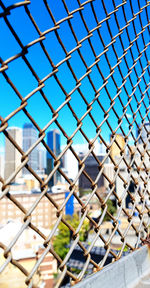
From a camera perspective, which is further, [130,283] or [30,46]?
[130,283]

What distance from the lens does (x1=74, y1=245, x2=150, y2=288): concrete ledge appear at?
585 mm

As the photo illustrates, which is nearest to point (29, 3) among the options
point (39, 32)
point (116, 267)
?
point (39, 32)

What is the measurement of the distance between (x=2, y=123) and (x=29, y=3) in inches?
9.9

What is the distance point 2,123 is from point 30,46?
0.56 ft

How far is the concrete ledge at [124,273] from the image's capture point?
58 centimetres

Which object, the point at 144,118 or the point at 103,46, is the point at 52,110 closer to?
the point at 103,46

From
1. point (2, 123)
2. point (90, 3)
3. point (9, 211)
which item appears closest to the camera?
point (2, 123)

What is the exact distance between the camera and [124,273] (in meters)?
0.71

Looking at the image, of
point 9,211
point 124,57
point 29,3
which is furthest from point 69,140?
point 9,211

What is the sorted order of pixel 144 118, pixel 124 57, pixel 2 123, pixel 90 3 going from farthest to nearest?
pixel 144 118 < pixel 124 57 < pixel 90 3 < pixel 2 123

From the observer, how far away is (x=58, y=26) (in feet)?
1.83

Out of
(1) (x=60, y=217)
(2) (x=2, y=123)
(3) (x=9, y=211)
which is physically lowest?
(3) (x=9, y=211)

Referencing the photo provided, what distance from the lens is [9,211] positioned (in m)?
25.3

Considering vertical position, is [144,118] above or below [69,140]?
below
